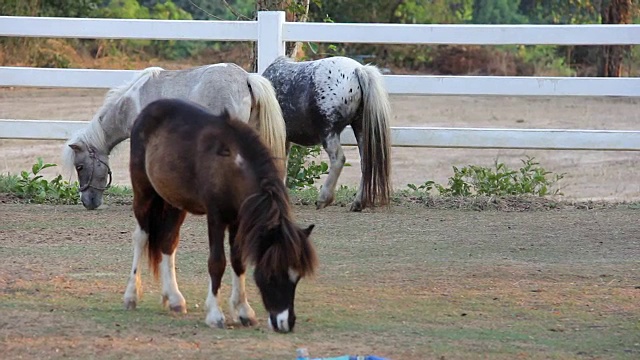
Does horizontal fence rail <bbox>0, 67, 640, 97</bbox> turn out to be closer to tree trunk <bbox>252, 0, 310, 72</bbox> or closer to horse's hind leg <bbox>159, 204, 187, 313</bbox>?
tree trunk <bbox>252, 0, 310, 72</bbox>

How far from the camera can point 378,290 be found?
6.76 metres

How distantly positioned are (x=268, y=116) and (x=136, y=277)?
265 centimetres

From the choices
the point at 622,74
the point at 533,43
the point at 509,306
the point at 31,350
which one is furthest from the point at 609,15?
the point at 31,350

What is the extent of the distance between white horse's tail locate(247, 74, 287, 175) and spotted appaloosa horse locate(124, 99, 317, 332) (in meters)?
2.22

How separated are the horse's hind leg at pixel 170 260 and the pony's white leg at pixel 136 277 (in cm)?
12

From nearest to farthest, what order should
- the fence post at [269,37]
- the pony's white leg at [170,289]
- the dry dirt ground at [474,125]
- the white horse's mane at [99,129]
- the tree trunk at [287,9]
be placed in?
the pony's white leg at [170,289]
the white horse's mane at [99,129]
the fence post at [269,37]
the tree trunk at [287,9]
the dry dirt ground at [474,125]

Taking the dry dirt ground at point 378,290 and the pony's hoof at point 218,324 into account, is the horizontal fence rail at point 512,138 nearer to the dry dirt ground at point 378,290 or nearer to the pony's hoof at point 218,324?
the dry dirt ground at point 378,290

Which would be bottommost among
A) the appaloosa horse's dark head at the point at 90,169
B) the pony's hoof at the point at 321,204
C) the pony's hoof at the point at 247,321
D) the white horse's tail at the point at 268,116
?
the pony's hoof at the point at 321,204

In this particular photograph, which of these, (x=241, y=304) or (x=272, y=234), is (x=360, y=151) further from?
(x=272, y=234)

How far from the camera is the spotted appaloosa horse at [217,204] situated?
5.28 meters

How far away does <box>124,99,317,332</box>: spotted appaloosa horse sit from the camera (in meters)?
5.28

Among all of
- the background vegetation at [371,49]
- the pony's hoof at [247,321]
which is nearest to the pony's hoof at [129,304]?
the pony's hoof at [247,321]

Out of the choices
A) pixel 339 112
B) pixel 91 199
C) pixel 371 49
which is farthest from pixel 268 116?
pixel 371 49

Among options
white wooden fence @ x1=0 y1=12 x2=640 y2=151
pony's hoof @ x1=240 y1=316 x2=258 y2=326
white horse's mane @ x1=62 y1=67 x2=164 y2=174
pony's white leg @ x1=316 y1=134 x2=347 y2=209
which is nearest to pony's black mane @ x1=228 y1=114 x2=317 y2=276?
pony's hoof @ x1=240 y1=316 x2=258 y2=326
